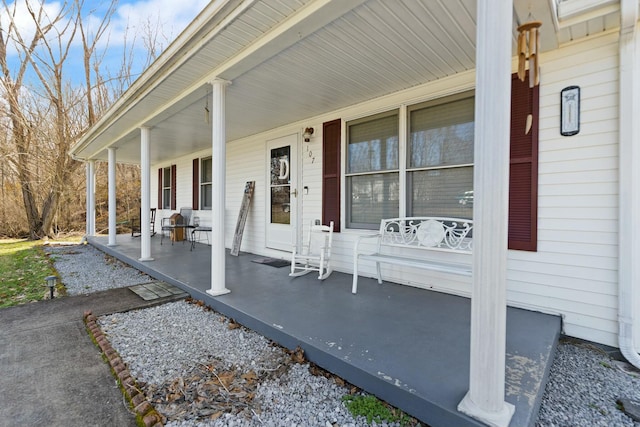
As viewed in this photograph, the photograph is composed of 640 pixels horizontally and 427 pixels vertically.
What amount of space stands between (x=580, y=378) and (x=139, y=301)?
13.2ft

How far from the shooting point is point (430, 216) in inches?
134

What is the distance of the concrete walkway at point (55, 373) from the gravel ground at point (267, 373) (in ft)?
0.64

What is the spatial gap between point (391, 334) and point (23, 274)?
6.02 m

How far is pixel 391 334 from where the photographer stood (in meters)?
2.28

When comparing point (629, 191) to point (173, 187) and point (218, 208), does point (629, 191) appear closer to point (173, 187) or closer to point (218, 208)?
point (218, 208)

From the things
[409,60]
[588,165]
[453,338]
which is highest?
[409,60]

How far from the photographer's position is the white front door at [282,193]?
5008mm

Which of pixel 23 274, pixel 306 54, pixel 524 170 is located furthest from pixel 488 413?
pixel 23 274

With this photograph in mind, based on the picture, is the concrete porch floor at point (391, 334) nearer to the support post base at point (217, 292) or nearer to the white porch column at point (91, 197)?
the support post base at point (217, 292)

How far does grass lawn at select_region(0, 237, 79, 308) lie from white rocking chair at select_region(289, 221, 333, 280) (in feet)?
10.3

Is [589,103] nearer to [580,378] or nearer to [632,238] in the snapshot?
[632,238]

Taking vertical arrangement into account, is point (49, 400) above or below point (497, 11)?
below

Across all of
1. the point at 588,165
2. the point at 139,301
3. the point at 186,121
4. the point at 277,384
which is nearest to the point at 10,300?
the point at 139,301

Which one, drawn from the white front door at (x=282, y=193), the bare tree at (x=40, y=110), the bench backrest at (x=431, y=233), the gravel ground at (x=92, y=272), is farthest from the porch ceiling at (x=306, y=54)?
the bare tree at (x=40, y=110)
